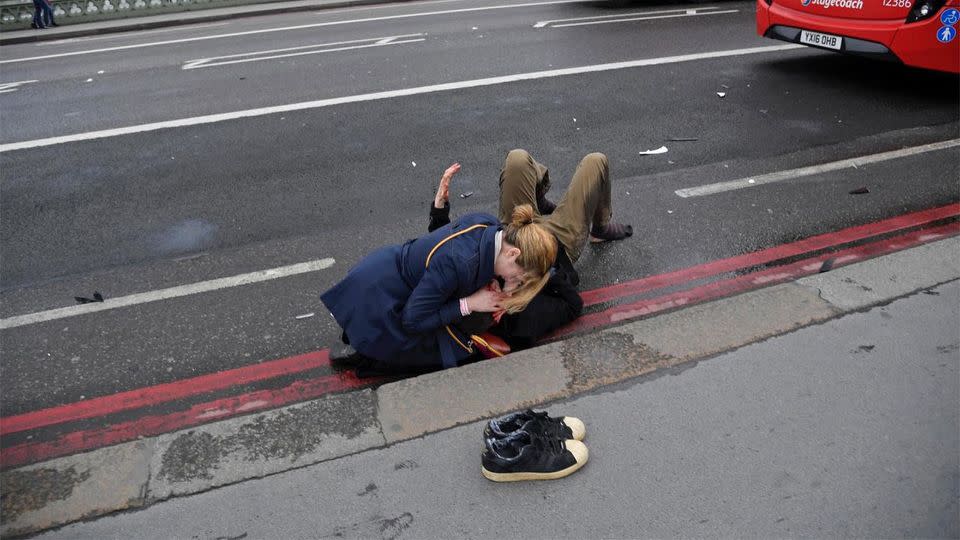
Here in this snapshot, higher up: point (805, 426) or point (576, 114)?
point (576, 114)

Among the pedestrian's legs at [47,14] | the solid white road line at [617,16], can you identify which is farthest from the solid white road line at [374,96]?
the pedestrian's legs at [47,14]

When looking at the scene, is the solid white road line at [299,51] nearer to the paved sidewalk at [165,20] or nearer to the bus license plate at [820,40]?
the paved sidewalk at [165,20]

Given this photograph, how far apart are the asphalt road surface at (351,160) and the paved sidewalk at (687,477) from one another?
124 cm

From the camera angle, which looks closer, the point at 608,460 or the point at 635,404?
the point at 608,460

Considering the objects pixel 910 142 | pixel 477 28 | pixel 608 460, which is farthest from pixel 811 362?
pixel 477 28

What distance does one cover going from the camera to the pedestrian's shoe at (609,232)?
4.90m

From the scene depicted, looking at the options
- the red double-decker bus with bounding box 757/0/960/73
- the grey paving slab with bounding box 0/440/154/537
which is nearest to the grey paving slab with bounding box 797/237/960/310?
the red double-decker bus with bounding box 757/0/960/73

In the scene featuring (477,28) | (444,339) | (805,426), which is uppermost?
(477,28)

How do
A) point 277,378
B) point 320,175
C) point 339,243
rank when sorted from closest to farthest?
point 277,378
point 339,243
point 320,175

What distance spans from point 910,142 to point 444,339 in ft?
18.0

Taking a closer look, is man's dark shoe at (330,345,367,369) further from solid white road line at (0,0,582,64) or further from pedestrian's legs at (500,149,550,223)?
solid white road line at (0,0,582,64)

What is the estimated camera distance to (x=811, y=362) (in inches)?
139

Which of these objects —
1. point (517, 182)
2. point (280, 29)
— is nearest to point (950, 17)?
point (517, 182)

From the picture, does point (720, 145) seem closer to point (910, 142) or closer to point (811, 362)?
point (910, 142)
